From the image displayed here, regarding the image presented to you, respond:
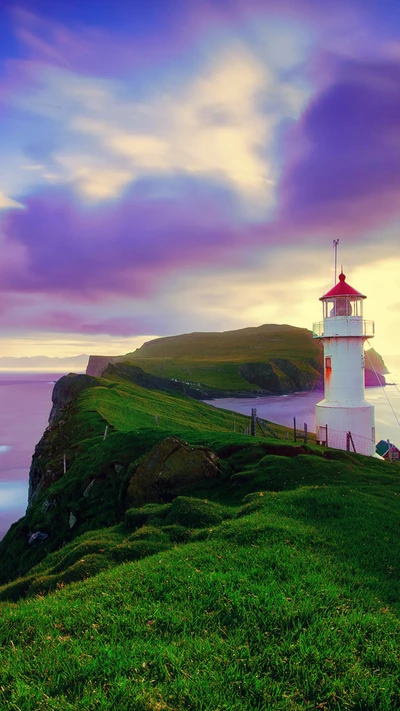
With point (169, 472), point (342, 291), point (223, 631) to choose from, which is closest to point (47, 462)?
point (169, 472)

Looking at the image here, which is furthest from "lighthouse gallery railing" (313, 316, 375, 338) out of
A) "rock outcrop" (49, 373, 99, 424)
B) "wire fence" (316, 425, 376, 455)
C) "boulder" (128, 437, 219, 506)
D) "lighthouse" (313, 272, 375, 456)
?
"rock outcrop" (49, 373, 99, 424)

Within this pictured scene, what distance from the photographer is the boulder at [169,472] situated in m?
18.0

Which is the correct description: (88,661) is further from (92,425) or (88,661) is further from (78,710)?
(92,425)

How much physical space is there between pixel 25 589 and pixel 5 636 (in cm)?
484

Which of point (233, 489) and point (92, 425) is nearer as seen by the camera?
point (233, 489)

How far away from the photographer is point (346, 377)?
33562 mm

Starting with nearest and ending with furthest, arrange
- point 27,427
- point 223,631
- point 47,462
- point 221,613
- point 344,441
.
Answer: point 223,631 → point 221,613 → point 47,462 → point 344,441 → point 27,427

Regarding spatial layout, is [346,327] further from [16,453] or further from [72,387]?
[16,453]

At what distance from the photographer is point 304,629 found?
22.2 ft

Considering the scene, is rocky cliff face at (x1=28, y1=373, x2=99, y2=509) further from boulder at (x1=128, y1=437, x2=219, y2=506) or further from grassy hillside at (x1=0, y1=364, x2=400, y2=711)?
grassy hillside at (x1=0, y1=364, x2=400, y2=711)

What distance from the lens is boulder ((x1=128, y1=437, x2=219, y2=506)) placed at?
59.2 ft

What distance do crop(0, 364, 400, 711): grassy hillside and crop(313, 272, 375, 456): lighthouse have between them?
17355mm

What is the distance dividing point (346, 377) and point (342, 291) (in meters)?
6.46

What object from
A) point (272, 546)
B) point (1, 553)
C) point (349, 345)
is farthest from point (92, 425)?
point (272, 546)
